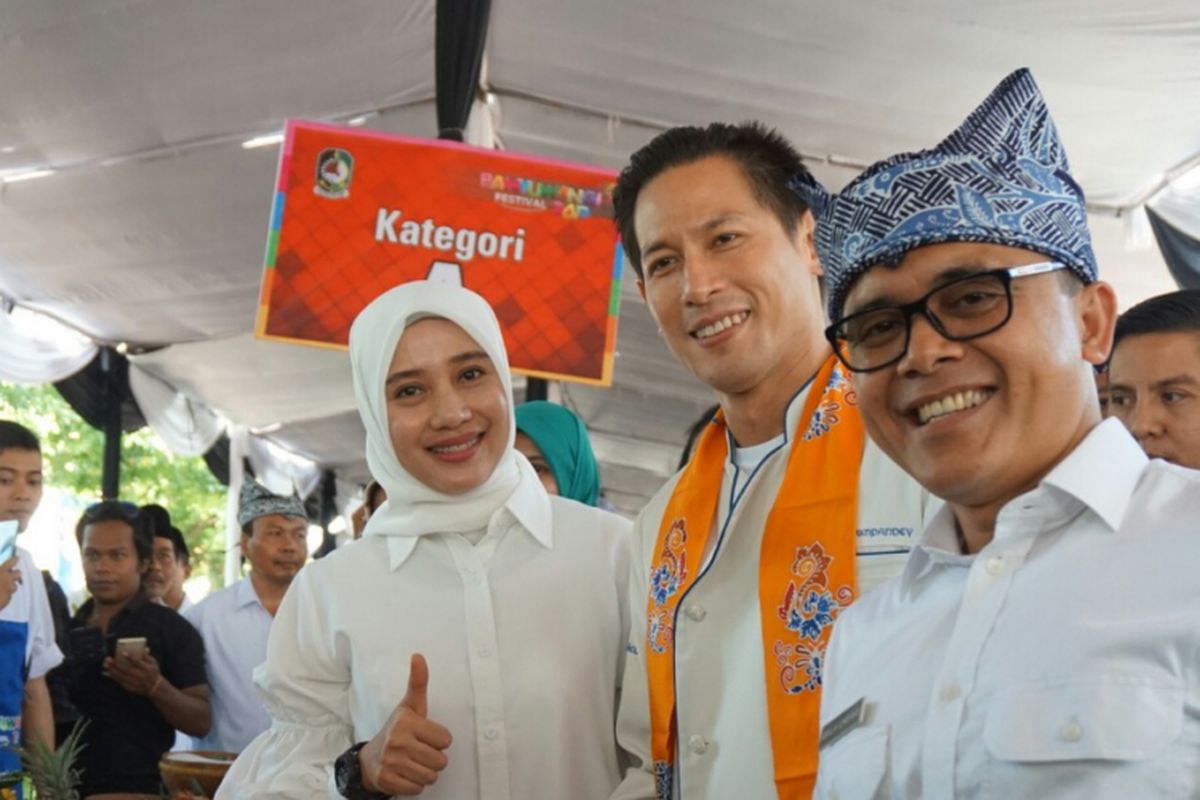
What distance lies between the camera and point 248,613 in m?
4.71

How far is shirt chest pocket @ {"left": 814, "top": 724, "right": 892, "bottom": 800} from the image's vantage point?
4.51 feet

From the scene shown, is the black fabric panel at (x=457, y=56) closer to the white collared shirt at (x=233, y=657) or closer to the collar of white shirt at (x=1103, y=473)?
the white collared shirt at (x=233, y=657)

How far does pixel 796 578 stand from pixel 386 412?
935 mm

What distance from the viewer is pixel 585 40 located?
17.9 feet

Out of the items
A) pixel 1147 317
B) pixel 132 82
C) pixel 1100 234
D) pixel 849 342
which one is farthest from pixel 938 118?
pixel 849 342

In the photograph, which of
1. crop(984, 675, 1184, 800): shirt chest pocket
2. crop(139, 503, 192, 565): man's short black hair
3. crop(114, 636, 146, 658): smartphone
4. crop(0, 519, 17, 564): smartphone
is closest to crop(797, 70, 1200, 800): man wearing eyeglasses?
crop(984, 675, 1184, 800): shirt chest pocket

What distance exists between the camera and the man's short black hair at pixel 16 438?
173 inches

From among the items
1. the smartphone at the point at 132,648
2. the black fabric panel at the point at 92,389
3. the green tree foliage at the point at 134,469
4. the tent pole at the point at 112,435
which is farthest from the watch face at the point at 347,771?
the green tree foliage at the point at 134,469

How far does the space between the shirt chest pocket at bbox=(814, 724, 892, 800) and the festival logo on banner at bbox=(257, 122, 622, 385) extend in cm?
310

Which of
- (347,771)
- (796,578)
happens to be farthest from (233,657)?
(796,578)

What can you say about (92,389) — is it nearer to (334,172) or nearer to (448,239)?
(334,172)

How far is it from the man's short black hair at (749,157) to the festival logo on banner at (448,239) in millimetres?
2391

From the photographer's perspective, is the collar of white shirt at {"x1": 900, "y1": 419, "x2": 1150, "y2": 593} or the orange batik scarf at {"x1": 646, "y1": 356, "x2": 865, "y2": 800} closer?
the collar of white shirt at {"x1": 900, "y1": 419, "x2": 1150, "y2": 593}

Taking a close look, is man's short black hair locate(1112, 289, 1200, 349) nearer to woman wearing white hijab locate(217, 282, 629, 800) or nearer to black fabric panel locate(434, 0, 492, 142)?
woman wearing white hijab locate(217, 282, 629, 800)
